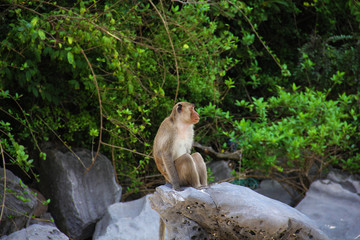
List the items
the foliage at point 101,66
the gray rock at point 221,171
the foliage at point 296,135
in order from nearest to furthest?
the foliage at point 101,66 < the foliage at point 296,135 < the gray rock at point 221,171

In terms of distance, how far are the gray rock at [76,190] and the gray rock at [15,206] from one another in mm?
691

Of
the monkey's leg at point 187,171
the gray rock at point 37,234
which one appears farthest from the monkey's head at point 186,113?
the gray rock at point 37,234

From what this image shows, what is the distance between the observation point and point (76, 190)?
6.83 metres

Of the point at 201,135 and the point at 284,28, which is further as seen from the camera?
the point at 284,28

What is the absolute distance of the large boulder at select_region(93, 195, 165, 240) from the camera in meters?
6.12

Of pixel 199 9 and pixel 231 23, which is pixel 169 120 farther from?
pixel 231 23

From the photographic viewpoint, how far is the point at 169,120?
15.1ft

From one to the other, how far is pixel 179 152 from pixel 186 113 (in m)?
0.38

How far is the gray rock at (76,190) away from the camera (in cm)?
671

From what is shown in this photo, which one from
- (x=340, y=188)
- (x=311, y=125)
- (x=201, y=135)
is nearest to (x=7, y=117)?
(x=201, y=135)

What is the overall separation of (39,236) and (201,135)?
12.0ft

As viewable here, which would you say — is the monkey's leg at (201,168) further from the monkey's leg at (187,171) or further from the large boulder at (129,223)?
the large boulder at (129,223)

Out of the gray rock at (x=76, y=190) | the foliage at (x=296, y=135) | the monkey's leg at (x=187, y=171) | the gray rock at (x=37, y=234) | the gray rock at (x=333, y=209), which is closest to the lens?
the monkey's leg at (x=187, y=171)

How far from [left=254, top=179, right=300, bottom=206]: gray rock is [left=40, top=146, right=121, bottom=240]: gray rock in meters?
2.63
